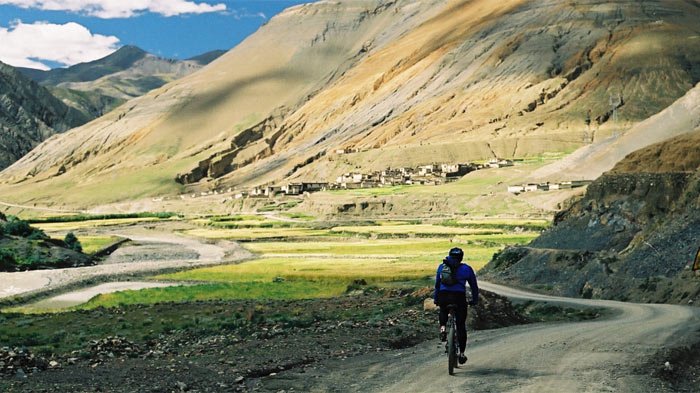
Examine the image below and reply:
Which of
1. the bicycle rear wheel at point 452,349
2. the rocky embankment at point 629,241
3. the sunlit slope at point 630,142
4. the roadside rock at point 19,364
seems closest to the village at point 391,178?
the sunlit slope at point 630,142

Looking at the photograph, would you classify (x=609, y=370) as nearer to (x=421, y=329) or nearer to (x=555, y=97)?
(x=421, y=329)

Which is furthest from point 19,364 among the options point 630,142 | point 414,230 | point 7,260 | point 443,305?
point 630,142

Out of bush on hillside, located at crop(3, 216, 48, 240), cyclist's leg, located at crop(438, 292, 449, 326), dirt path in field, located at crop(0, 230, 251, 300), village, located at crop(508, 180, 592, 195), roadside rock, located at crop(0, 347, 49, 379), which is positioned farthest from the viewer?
village, located at crop(508, 180, 592, 195)

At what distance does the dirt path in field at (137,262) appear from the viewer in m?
54.2

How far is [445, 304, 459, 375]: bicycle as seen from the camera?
52.6 ft

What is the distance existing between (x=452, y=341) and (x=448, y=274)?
123cm

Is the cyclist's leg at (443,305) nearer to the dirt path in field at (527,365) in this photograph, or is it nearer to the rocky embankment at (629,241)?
the dirt path in field at (527,365)

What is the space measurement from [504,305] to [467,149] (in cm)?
14436

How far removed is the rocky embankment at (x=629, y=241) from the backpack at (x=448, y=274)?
55.3 feet

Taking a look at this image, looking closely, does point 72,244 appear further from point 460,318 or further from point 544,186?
point 460,318

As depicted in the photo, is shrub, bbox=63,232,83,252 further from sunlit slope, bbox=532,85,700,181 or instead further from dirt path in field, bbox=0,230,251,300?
sunlit slope, bbox=532,85,700,181

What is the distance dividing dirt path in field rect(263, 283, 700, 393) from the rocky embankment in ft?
36.3

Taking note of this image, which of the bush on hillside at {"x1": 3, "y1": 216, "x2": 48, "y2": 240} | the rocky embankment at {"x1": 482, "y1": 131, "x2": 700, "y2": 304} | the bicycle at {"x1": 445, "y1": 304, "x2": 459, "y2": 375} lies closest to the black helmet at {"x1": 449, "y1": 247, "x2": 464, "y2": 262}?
the bicycle at {"x1": 445, "y1": 304, "x2": 459, "y2": 375}

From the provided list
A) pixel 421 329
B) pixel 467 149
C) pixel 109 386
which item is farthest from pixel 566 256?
pixel 467 149
